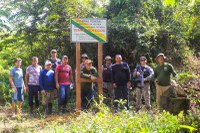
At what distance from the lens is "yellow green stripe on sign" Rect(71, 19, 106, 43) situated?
310 inches

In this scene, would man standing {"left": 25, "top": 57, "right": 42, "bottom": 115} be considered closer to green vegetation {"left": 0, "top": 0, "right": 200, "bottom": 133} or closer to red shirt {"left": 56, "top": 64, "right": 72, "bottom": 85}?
red shirt {"left": 56, "top": 64, "right": 72, "bottom": 85}

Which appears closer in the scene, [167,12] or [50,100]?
[50,100]

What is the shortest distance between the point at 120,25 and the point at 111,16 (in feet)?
4.79

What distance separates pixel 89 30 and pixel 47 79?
1.94 meters

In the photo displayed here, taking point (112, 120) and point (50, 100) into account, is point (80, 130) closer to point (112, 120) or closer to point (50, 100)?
point (112, 120)

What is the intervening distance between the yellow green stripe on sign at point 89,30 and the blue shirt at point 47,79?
5.47 feet

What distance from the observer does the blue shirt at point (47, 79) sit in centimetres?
833

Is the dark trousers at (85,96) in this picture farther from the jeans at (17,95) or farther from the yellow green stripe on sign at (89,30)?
the jeans at (17,95)

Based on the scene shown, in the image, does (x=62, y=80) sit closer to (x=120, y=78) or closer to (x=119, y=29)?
(x=120, y=78)

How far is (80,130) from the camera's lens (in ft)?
14.4

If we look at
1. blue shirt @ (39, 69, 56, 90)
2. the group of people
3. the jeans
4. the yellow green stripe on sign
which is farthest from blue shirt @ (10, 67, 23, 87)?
the yellow green stripe on sign

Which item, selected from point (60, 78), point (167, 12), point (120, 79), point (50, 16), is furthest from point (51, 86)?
point (167, 12)

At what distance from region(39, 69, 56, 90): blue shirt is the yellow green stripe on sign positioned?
65.6 inches

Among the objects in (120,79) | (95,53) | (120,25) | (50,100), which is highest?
(120,25)
